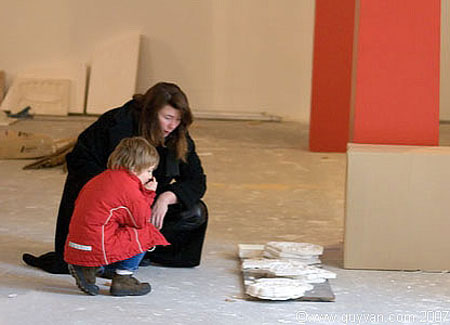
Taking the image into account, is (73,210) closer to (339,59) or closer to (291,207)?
(291,207)

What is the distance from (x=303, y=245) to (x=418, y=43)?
3.73 ft

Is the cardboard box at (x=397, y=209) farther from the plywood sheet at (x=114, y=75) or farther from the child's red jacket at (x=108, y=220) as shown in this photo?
the plywood sheet at (x=114, y=75)

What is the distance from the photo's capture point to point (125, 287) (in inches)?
152

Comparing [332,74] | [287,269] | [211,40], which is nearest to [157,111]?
[287,269]

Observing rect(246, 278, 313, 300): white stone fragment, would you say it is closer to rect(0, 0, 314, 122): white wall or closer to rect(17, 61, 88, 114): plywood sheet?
rect(0, 0, 314, 122): white wall

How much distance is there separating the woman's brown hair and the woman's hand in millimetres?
190

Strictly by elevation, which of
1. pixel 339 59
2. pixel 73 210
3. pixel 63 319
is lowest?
pixel 63 319

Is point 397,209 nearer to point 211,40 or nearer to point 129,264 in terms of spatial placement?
point 129,264

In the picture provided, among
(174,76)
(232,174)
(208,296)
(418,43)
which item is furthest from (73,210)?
(174,76)

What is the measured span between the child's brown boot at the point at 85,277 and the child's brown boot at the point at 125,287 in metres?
0.08

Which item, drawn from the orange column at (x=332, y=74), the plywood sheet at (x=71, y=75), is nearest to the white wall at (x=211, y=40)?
the plywood sheet at (x=71, y=75)

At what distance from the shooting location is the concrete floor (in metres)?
3.65

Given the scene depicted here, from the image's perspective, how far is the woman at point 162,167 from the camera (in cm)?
404

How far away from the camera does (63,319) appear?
11.6ft
